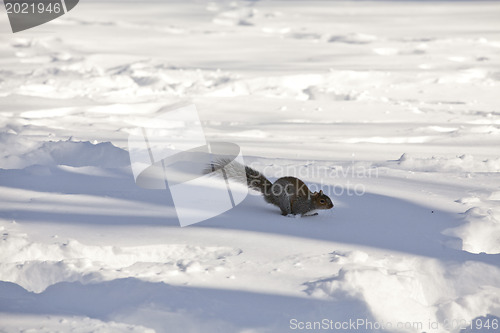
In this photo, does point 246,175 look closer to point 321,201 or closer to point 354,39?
point 321,201

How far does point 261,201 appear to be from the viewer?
432 cm

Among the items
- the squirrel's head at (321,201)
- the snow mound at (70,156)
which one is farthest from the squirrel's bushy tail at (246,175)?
the snow mound at (70,156)

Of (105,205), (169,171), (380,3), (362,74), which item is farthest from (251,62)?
(380,3)

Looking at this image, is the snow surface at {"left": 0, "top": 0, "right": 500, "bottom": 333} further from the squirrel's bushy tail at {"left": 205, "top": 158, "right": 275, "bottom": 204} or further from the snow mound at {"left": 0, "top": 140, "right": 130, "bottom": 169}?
the squirrel's bushy tail at {"left": 205, "top": 158, "right": 275, "bottom": 204}

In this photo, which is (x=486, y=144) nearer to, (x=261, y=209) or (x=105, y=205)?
(x=261, y=209)

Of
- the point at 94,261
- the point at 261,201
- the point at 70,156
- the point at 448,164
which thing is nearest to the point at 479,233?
the point at 261,201

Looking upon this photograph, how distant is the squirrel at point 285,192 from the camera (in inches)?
155

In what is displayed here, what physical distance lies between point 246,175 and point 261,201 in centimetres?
24

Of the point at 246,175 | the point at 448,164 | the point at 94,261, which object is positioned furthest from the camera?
the point at 448,164

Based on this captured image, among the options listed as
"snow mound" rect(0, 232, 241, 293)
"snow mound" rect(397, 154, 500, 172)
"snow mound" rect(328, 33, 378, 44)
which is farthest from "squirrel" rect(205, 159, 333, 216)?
"snow mound" rect(328, 33, 378, 44)

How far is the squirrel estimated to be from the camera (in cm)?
393

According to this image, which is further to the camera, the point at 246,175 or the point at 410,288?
the point at 246,175

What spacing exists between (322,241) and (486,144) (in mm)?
3581

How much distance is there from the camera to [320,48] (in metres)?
12.9
